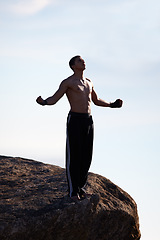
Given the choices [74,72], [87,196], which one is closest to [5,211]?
[87,196]

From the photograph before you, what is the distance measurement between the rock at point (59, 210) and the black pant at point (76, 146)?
34 cm

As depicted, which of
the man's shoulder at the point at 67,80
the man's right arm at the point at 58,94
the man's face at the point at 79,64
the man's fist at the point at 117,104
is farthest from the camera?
the man's fist at the point at 117,104

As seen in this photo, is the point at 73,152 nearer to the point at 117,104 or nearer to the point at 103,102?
the point at 103,102

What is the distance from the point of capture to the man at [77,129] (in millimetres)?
7805

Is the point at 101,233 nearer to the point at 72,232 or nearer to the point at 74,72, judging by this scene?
the point at 72,232

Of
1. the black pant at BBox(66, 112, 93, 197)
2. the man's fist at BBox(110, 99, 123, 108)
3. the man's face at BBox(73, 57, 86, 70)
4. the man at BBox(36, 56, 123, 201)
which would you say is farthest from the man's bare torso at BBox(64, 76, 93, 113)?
the man's fist at BBox(110, 99, 123, 108)

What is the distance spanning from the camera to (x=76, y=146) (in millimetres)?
7816

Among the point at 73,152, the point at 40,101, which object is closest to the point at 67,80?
the point at 40,101

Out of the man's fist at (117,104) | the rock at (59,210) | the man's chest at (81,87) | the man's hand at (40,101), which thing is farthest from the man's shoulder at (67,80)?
the rock at (59,210)

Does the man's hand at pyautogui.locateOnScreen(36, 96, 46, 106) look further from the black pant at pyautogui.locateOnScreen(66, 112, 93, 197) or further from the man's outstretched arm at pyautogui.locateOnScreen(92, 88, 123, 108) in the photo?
the man's outstretched arm at pyautogui.locateOnScreen(92, 88, 123, 108)

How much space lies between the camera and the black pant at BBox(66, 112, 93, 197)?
7.80m

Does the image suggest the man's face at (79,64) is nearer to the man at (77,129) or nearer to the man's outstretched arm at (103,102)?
the man at (77,129)

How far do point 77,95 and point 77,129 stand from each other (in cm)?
57

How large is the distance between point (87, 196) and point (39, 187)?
48.9 inches
